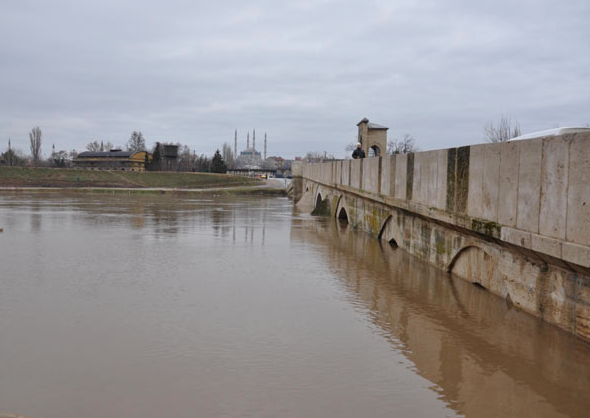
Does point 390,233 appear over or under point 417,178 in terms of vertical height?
under

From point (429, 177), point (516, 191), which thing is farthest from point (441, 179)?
point (516, 191)

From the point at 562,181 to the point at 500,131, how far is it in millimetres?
41293

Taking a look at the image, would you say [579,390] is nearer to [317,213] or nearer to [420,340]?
[420,340]

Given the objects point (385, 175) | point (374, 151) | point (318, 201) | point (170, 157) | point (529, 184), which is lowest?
point (318, 201)

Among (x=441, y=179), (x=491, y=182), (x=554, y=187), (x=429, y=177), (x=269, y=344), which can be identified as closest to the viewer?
(x=554, y=187)

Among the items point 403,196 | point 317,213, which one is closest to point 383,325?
point 403,196

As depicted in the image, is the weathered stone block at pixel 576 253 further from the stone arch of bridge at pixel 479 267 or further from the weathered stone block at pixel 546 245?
the stone arch of bridge at pixel 479 267

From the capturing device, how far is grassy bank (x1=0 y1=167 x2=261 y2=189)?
222ft

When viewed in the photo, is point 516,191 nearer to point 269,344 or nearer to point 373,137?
point 269,344

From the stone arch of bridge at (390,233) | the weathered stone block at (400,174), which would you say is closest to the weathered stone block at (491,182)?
the weathered stone block at (400,174)

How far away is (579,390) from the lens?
5734 millimetres

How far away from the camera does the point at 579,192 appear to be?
6.16 m

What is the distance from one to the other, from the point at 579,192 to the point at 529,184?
116cm

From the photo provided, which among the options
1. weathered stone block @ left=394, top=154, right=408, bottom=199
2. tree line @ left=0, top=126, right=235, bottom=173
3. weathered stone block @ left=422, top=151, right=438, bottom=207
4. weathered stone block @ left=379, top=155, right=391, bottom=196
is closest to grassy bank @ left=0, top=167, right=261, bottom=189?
tree line @ left=0, top=126, right=235, bottom=173
